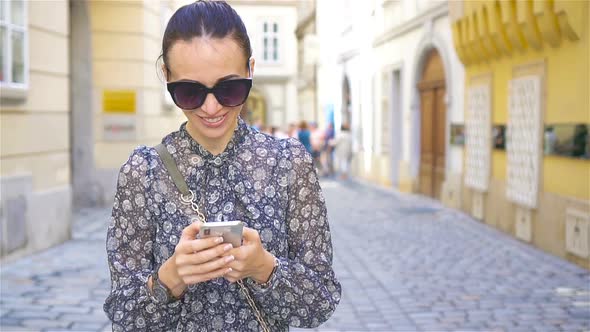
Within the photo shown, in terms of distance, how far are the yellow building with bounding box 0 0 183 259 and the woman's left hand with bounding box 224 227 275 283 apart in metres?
5.44

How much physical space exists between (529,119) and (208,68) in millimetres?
8545

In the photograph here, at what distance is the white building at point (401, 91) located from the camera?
1423 cm

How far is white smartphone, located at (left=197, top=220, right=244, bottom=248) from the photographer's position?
1537mm

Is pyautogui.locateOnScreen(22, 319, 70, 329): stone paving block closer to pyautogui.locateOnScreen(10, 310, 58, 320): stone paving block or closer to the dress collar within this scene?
pyautogui.locateOnScreen(10, 310, 58, 320): stone paving block

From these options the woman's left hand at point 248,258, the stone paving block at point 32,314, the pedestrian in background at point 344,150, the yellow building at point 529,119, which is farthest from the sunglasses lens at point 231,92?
the pedestrian in background at point 344,150

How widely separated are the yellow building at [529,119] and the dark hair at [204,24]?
6.85 m

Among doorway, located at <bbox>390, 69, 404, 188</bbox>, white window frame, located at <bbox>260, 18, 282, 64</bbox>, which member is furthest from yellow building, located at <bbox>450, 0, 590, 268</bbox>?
white window frame, located at <bbox>260, 18, 282, 64</bbox>

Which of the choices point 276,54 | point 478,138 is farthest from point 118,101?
point 276,54

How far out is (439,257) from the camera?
854 centimetres

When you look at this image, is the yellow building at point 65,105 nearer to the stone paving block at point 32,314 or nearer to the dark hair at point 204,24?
the stone paving block at point 32,314

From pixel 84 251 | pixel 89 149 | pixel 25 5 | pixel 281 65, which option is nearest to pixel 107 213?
pixel 89 149

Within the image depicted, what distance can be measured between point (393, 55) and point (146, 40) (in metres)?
6.83

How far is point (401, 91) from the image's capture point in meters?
17.9

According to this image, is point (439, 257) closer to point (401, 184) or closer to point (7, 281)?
point (7, 281)
